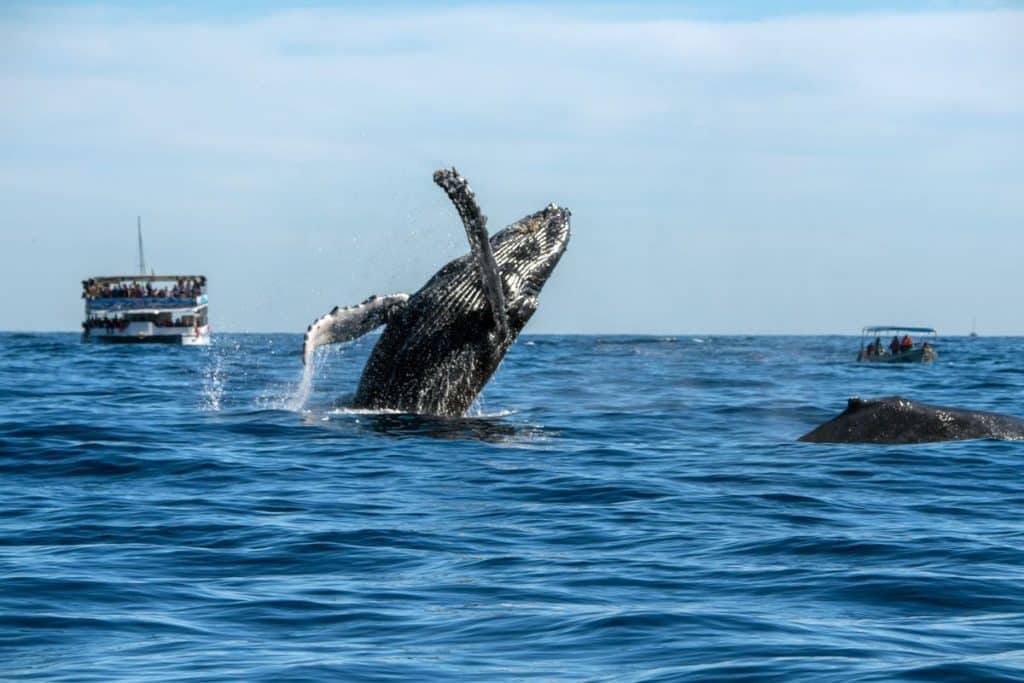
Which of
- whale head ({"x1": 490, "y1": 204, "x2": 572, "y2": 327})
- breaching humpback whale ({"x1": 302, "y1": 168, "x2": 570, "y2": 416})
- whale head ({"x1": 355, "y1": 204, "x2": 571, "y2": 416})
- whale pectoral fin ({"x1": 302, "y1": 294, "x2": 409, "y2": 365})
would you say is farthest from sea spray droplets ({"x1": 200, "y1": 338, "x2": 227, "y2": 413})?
whale head ({"x1": 490, "y1": 204, "x2": 572, "y2": 327})

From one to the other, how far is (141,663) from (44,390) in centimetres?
2045

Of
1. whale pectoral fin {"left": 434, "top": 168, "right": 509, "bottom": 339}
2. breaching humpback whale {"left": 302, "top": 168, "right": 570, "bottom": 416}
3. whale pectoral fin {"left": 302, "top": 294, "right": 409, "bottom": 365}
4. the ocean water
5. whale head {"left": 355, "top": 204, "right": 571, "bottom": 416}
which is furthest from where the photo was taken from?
whale head {"left": 355, "top": 204, "right": 571, "bottom": 416}

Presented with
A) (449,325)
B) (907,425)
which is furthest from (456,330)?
(907,425)

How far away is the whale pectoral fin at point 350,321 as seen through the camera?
16.5 meters

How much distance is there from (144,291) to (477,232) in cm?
8245

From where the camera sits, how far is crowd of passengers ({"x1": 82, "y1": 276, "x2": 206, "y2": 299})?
93.9 meters

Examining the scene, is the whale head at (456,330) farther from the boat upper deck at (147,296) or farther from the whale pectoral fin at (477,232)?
the boat upper deck at (147,296)

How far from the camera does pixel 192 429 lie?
730 inches

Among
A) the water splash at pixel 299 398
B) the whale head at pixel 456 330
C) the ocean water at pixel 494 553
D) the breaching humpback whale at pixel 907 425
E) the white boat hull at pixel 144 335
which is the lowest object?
the ocean water at pixel 494 553

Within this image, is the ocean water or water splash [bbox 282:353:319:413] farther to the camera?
water splash [bbox 282:353:319:413]

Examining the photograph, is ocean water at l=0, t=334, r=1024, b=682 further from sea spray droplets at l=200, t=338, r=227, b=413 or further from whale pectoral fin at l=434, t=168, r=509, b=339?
sea spray droplets at l=200, t=338, r=227, b=413

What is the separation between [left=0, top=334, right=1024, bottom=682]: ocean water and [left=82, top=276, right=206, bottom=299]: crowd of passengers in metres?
Answer: 76.5

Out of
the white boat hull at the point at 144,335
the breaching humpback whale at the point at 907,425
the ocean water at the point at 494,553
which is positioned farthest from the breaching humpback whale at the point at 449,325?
the white boat hull at the point at 144,335

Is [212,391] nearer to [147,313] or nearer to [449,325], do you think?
[449,325]
